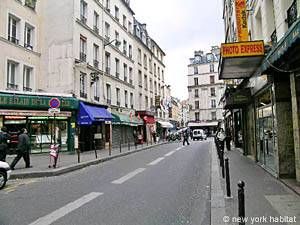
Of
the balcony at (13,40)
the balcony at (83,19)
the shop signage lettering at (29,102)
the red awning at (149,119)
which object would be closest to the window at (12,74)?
the shop signage lettering at (29,102)

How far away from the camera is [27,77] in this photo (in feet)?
65.5

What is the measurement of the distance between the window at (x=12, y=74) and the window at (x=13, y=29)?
131 centimetres

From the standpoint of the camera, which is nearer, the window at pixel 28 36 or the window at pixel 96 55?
the window at pixel 28 36

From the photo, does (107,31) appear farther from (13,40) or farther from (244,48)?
(244,48)

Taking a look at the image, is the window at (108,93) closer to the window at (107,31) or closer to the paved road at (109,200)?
the window at (107,31)

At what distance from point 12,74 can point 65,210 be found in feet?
46.3

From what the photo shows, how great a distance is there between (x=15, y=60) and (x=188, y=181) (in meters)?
13.2

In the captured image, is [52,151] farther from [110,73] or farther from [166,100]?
[166,100]

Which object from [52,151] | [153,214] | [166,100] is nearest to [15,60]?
[52,151]

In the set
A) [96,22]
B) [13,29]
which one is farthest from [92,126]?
[13,29]

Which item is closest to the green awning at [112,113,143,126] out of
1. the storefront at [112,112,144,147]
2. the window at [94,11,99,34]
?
the storefront at [112,112,144,147]

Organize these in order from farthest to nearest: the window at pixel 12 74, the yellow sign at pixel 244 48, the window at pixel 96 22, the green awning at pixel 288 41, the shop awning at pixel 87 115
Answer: the window at pixel 96 22 < the shop awning at pixel 87 115 < the window at pixel 12 74 < the yellow sign at pixel 244 48 < the green awning at pixel 288 41

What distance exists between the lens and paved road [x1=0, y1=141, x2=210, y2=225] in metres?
5.73

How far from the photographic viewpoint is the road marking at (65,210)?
5605 mm
